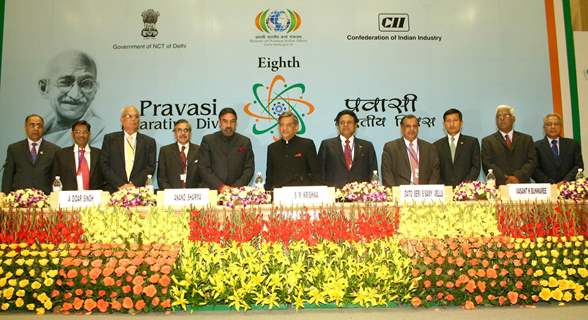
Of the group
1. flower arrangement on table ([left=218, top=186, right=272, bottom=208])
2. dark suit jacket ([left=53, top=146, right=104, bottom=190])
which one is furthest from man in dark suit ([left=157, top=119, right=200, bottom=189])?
flower arrangement on table ([left=218, top=186, right=272, bottom=208])

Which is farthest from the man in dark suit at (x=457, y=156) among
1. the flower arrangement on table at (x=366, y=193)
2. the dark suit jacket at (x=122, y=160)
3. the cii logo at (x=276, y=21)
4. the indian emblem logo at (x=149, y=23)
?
the indian emblem logo at (x=149, y=23)

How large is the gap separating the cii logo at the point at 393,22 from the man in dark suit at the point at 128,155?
11.6 ft

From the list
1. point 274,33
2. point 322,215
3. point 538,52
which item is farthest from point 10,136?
point 538,52

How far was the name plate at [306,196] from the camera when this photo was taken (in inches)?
167

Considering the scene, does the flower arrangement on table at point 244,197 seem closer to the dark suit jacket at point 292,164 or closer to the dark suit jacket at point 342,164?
the dark suit jacket at point 292,164

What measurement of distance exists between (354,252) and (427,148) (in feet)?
7.99

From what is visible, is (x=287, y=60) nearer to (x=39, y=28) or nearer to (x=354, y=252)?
(x=39, y=28)

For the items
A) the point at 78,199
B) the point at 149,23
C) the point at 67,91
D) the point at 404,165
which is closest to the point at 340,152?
the point at 404,165

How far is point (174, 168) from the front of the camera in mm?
5879

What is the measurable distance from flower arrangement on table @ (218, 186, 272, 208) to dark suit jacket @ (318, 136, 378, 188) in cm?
148

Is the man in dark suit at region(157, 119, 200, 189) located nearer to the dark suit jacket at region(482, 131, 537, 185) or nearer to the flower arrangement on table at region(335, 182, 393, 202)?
the flower arrangement on table at region(335, 182, 393, 202)

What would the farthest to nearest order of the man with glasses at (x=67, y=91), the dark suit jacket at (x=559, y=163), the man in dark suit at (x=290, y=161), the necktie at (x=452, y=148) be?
the man with glasses at (x=67, y=91), the dark suit jacket at (x=559, y=163), the necktie at (x=452, y=148), the man in dark suit at (x=290, y=161)

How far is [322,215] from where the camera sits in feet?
12.9

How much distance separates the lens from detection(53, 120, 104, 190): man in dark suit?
5730 millimetres
